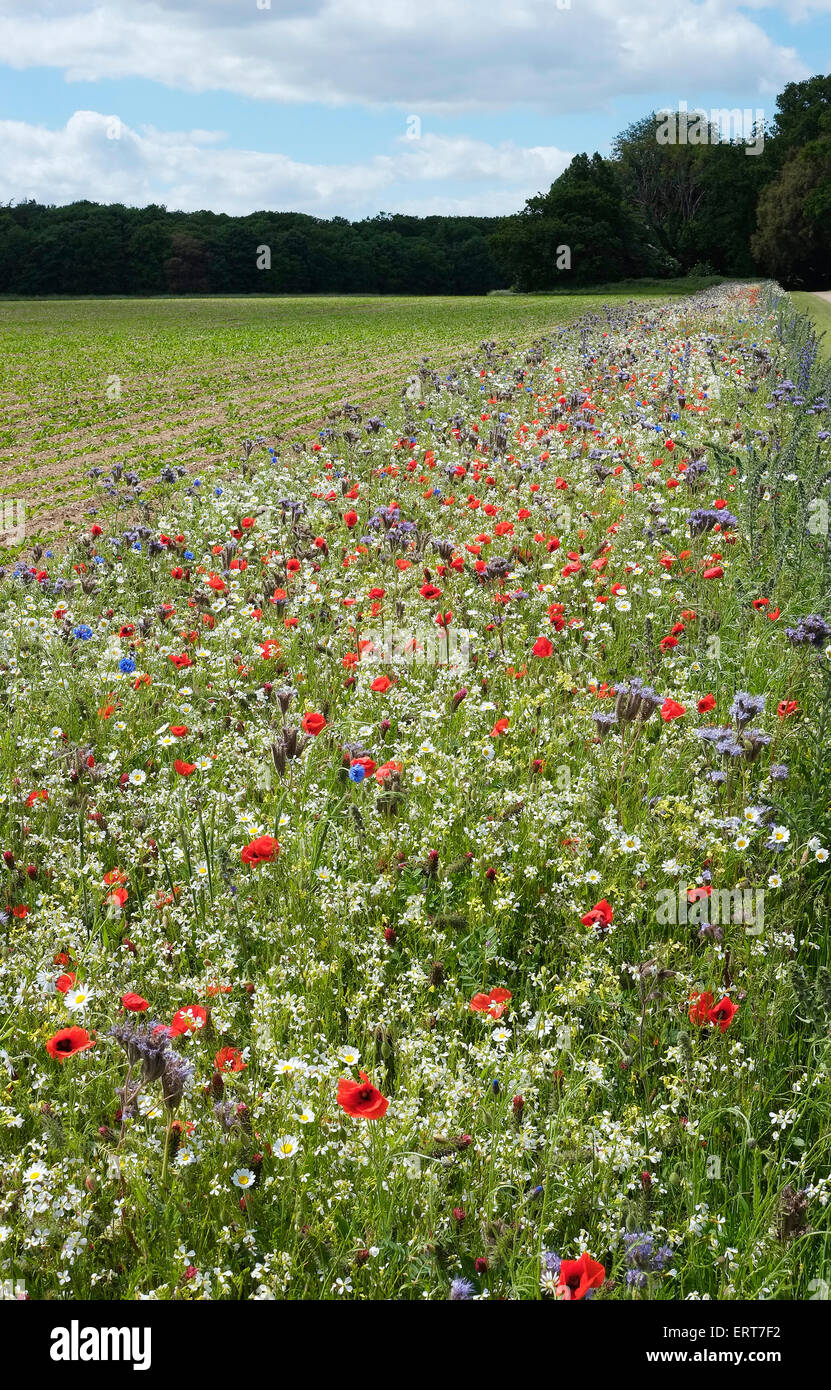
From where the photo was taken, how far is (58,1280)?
92.5 inches

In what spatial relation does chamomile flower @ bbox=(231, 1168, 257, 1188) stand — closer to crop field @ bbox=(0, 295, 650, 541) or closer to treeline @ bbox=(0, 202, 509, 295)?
crop field @ bbox=(0, 295, 650, 541)

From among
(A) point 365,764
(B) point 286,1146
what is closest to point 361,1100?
(B) point 286,1146

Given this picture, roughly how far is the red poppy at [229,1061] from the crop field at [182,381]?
905 cm

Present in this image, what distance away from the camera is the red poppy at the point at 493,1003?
2.93 m

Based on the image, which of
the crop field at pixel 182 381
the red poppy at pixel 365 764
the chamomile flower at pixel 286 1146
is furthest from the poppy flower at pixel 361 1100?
the crop field at pixel 182 381

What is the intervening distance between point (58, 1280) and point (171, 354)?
3334 centimetres

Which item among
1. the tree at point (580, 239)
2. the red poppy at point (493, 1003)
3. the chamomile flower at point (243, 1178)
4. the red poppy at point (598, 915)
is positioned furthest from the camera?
the tree at point (580, 239)

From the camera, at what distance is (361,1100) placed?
2.41 m

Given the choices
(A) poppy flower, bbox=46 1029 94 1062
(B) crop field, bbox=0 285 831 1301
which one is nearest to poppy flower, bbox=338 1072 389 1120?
(B) crop field, bbox=0 285 831 1301

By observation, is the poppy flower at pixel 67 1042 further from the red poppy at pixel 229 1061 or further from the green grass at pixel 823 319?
the green grass at pixel 823 319

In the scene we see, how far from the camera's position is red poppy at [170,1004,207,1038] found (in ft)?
8.91

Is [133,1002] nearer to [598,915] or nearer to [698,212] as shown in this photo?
[598,915]
